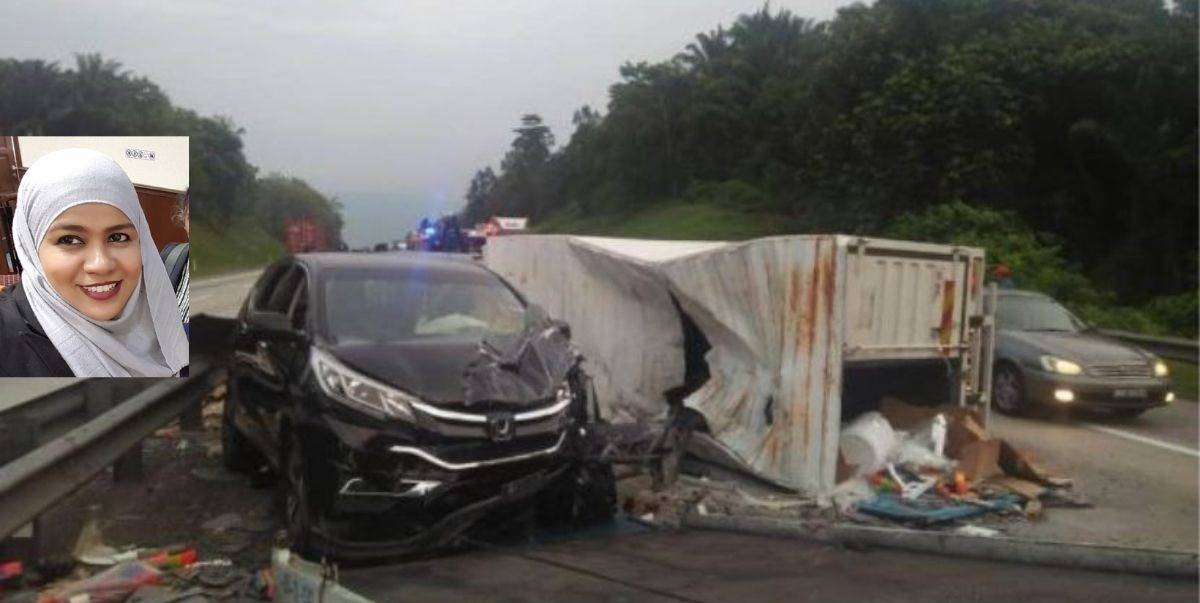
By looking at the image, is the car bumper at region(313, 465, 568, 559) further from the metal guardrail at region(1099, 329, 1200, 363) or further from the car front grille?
the metal guardrail at region(1099, 329, 1200, 363)

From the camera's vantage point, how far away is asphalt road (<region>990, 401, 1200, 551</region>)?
701 cm

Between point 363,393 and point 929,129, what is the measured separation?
16.9 meters

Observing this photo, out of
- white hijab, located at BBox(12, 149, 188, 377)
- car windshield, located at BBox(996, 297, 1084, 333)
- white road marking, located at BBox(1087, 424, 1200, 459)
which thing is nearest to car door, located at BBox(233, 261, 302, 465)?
white hijab, located at BBox(12, 149, 188, 377)

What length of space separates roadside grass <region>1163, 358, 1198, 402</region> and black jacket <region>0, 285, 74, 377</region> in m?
13.7

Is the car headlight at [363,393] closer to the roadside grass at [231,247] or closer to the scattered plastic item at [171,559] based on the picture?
the roadside grass at [231,247]

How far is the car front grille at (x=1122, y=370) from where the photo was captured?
11.1 m

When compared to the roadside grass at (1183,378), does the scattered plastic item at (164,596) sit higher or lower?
higher

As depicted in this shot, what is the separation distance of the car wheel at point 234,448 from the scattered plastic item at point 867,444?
3.99 meters

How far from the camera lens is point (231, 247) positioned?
5.73 m

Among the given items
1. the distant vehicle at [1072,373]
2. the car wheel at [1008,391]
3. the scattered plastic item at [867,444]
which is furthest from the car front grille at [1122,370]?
the scattered plastic item at [867,444]

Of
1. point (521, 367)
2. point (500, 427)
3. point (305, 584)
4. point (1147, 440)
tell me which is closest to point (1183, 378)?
point (1147, 440)

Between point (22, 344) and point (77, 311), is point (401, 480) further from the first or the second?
point (22, 344)

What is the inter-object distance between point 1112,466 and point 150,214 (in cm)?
821

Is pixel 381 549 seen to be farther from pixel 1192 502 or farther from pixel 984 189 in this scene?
pixel 984 189
